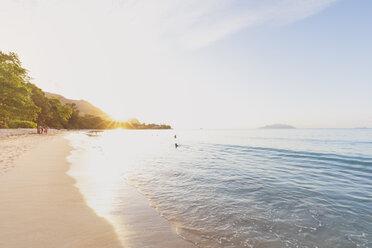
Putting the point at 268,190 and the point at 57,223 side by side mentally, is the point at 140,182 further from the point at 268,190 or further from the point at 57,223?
the point at 268,190

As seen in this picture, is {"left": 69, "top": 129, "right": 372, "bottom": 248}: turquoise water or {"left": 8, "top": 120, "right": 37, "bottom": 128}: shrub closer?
{"left": 69, "top": 129, "right": 372, "bottom": 248}: turquoise water

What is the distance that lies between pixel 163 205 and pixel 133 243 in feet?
10.4

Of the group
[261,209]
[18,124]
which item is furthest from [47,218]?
[18,124]

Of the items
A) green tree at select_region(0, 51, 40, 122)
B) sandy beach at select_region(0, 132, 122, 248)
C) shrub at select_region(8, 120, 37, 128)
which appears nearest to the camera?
sandy beach at select_region(0, 132, 122, 248)

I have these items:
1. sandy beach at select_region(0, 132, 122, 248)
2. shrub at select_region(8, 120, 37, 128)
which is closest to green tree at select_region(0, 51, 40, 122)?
shrub at select_region(8, 120, 37, 128)

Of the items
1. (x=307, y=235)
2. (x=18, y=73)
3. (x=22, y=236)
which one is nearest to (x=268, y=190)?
(x=307, y=235)

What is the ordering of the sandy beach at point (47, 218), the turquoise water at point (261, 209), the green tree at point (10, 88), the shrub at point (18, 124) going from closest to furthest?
the sandy beach at point (47, 218) < the turquoise water at point (261, 209) < the green tree at point (10, 88) < the shrub at point (18, 124)

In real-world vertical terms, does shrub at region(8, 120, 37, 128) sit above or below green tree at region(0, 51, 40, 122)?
below

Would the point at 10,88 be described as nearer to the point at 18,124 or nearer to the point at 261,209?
the point at 18,124

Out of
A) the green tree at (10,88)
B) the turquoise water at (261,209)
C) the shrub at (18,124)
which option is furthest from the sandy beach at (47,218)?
the shrub at (18,124)

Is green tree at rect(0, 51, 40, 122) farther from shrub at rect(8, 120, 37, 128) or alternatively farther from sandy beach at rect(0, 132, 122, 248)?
sandy beach at rect(0, 132, 122, 248)

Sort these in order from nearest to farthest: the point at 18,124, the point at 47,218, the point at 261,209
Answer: the point at 47,218 < the point at 261,209 < the point at 18,124

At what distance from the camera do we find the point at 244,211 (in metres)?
7.10

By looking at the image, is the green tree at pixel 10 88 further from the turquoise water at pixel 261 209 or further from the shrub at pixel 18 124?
the turquoise water at pixel 261 209
